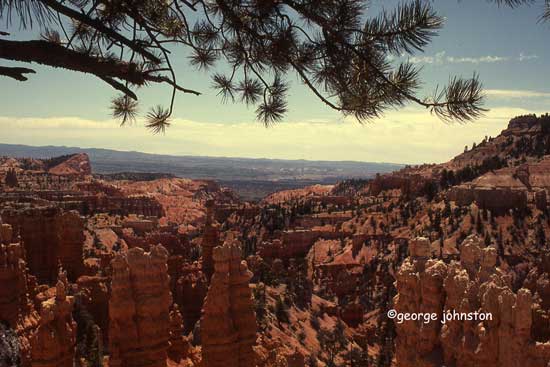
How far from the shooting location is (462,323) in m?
8.80

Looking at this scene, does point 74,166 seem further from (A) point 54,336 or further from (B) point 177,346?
(A) point 54,336

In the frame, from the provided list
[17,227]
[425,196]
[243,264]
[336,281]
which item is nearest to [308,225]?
[425,196]

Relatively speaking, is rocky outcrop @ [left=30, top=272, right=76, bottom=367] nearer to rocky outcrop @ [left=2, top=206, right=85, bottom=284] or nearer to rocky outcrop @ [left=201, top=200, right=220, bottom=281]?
rocky outcrop @ [left=2, top=206, right=85, bottom=284]

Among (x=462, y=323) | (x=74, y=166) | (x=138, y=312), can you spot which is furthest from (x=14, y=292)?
(x=74, y=166)

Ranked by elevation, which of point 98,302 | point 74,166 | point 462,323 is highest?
point 462,323

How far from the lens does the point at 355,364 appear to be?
21.4 m

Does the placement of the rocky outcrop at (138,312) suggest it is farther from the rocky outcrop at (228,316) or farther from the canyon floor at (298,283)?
the rocky outcrop at (228,316)

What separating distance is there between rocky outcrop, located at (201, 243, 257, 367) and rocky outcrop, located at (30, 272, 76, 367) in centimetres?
268

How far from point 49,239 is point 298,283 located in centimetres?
1500

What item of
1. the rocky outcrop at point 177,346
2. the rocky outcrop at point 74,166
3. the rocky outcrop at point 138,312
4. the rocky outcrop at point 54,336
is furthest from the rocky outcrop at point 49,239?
the rocky outcrop at point 74,166

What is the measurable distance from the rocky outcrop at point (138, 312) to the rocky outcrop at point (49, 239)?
14244mm

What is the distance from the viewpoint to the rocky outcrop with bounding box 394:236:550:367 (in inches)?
333

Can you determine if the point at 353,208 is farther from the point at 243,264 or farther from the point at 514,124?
the point at 243,264

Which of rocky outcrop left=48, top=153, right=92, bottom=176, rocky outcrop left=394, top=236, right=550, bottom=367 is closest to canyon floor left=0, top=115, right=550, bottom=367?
rocky outcrop left=394, top=236, right=550, bottom=367
